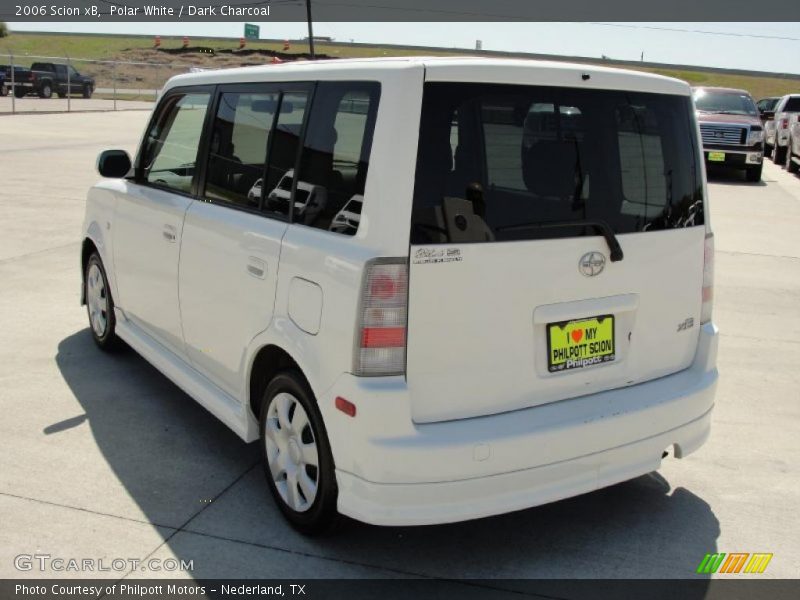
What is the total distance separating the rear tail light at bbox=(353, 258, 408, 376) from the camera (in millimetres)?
2900

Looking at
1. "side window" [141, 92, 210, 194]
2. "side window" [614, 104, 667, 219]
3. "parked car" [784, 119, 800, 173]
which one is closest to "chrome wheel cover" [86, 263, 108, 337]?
"side window" [141, 92, 210, 194]

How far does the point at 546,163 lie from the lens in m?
3.19

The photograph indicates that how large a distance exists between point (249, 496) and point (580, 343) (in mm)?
1657

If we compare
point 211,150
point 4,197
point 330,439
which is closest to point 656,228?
point 330,439

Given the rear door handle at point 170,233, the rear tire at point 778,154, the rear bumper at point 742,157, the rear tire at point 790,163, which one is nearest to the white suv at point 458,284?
the rear door handle at point 170,233

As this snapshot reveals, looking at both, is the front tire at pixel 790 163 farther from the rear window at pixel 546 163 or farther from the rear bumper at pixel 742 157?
the rear window at pixel 546 163

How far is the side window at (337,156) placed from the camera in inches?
120

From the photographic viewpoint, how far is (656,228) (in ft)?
11.4

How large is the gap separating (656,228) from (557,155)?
0.58 meters

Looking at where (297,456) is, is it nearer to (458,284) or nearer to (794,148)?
(458,284)

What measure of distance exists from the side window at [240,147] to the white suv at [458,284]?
19 millimetres

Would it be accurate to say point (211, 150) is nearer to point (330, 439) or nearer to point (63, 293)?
point (330, 439)

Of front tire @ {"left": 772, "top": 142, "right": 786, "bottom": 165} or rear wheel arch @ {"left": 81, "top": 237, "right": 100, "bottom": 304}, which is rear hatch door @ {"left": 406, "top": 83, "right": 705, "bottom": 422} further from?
front tire @ {"left": 772, "top": 142, "right": 786, "bottom": 165}

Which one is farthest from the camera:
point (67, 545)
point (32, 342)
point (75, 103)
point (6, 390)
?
point (75, 103)
